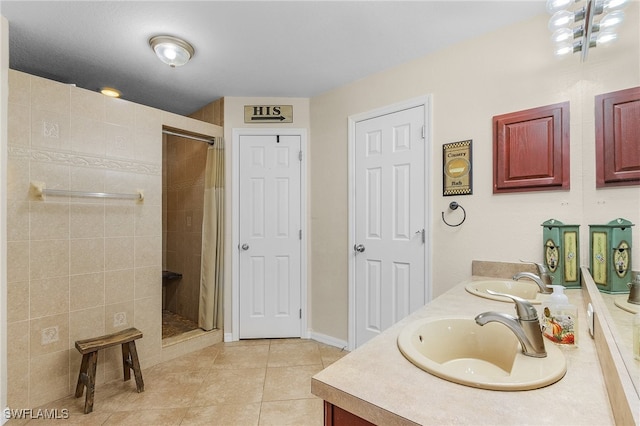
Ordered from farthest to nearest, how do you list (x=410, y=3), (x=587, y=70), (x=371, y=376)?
(x=410, y=3) < (x=587, y=70) < (x=371, y=376)

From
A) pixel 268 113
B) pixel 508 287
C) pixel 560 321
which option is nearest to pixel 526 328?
pixel 560 321

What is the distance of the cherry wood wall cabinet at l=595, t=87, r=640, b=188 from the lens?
71 cm

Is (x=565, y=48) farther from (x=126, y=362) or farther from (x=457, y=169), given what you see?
(x=126, y=362)

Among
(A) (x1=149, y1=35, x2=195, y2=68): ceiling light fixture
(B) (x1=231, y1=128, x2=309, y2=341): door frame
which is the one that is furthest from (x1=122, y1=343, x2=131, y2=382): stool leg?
(A) (x1=149, y1=35, x2=195, y2=68): ceiling light fixture

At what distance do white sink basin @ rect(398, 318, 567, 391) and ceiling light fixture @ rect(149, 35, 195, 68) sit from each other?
2.27 metres

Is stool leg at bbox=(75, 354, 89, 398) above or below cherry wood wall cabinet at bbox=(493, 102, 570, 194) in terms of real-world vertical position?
below

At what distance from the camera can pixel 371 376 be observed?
0.74 m

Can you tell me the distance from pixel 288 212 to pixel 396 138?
1.26 m

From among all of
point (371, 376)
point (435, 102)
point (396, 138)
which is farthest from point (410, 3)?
point (371, 376)

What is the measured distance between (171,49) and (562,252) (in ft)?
8.89

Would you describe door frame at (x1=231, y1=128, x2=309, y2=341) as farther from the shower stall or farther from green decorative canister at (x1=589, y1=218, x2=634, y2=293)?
green decorative canister at (x1=589, y1=218, x2=634, y2=293)

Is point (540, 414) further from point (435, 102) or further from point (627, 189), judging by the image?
point (435, 102)

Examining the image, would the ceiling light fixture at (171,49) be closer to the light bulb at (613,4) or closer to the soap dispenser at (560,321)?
the light bulb at (613,4)

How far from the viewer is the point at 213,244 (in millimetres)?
2932
